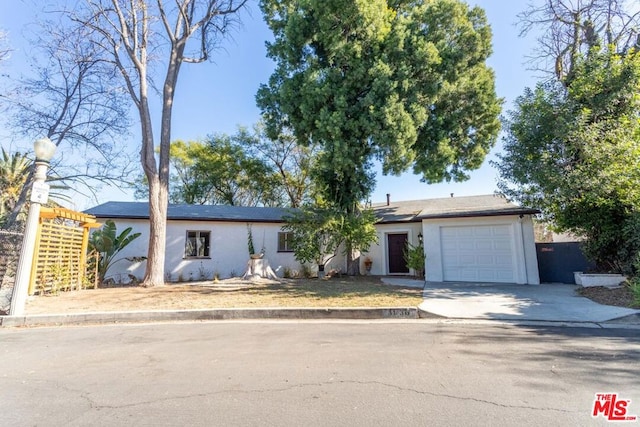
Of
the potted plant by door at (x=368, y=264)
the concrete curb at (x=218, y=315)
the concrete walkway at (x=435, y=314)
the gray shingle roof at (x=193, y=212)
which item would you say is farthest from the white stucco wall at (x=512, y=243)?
the gray shingle roof at (x=193, y=212)

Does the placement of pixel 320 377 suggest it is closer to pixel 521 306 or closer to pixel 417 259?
pixel 521 306

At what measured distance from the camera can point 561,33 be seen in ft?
42.4

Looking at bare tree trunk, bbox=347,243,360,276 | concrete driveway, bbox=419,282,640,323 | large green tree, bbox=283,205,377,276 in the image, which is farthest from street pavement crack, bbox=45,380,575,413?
bare tree trunk, bbox=347,243,360,276

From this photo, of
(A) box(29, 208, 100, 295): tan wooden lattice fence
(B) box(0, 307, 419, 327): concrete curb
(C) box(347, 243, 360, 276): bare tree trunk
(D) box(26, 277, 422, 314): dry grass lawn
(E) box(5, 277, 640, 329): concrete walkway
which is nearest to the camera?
(E) box(5, 277, 640, 329): concrete walkway

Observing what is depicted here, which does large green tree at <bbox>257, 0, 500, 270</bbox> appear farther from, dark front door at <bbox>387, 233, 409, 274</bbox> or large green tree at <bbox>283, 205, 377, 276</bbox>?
dark front door at <bbox>387, 233, 409, 274</bbox>

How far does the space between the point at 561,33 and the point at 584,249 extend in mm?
9280

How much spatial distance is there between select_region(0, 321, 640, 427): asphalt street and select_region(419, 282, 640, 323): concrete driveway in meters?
0.94

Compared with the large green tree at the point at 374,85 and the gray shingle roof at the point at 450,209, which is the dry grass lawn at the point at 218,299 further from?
the large green tree at the point at 374,85

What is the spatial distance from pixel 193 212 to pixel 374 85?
10.2 meters

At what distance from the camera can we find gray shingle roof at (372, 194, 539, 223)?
11.8 metres

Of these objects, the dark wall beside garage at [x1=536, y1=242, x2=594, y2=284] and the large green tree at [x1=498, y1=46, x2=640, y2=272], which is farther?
the dark wall beside garage at [x1=536, y1=242, x2=594, y2=284]

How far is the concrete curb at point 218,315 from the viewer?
21.8 feet

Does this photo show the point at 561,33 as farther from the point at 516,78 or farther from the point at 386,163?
the point at 386,163

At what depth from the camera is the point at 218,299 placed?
27.5ft
